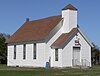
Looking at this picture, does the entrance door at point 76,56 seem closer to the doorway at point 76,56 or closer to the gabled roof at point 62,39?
the doorway at point 76,56

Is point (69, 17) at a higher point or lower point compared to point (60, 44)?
higher

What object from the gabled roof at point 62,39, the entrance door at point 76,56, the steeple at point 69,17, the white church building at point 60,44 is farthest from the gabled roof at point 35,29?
the entrance door at point 76,56

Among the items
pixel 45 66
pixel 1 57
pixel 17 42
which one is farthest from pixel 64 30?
pixel 1 57

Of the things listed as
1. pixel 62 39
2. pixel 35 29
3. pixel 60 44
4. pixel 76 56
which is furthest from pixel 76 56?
pixel 35 29

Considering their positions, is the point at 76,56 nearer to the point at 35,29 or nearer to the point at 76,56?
the point at 76,56

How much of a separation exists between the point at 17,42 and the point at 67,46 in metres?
13.2

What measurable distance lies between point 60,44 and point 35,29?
9.49 meters

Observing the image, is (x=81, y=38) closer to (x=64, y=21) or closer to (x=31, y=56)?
(x=64, y=21)

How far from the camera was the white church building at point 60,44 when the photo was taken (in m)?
52.9

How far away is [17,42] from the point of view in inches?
2479

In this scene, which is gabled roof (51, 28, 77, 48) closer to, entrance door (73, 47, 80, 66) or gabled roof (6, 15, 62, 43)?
gabled roof (6, 15, 62, 43)

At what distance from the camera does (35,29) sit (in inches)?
2382

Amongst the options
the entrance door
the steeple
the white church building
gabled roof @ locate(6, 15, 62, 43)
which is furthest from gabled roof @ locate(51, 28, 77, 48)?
the entrance door

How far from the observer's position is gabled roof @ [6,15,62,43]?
5550cm
